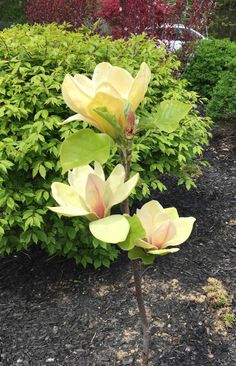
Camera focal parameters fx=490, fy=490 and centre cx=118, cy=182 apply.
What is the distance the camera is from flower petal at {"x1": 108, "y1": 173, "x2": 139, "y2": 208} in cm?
131

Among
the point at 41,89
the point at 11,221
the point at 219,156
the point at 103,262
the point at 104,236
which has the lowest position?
the point at 219,156

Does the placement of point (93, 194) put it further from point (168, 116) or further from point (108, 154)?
point (168, 116)

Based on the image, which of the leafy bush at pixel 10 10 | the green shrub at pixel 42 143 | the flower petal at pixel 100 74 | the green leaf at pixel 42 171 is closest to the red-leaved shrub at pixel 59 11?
the green shrub at pixel 42 143

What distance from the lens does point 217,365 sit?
2.20 meters

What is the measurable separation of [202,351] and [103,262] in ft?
2.68

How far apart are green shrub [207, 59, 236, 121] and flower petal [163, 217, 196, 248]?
12.3ft

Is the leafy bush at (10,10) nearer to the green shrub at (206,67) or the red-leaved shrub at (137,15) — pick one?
the red-leaved shrub at (137,15)

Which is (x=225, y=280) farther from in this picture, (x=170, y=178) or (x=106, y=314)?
(x=170, y=178)

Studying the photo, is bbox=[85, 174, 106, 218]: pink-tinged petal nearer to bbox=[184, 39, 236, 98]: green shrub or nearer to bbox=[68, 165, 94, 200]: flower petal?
bbox=[68, 165, 94, 200]: flower petal

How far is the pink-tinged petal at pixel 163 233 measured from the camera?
137 cm

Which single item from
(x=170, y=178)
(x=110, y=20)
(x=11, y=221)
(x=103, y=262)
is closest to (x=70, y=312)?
(x=103, y=262)

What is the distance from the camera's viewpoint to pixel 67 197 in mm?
1372

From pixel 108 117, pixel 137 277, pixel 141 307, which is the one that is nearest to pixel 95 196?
→ pixel 108 117

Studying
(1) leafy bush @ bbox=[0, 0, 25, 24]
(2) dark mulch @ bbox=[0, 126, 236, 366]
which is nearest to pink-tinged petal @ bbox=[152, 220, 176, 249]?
(2) dark mulch @ bbox=[0, 126, 236, 366]
